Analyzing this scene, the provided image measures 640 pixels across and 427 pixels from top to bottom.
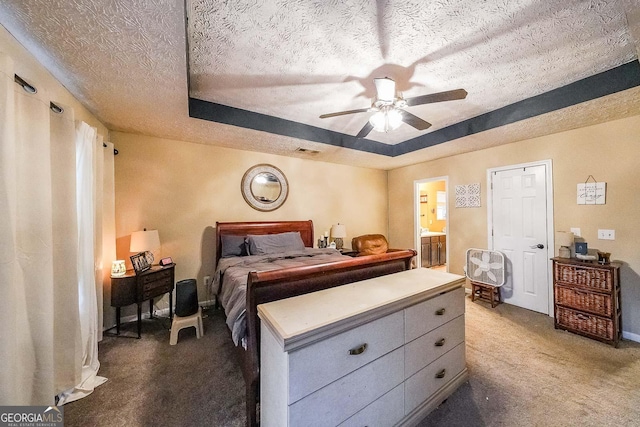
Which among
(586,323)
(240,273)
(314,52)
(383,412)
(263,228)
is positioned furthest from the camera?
(263,228)

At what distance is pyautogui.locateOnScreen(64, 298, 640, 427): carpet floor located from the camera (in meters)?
1.57

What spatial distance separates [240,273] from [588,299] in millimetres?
3833

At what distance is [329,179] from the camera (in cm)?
472

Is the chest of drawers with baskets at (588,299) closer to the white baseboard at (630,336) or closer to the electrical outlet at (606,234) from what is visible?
the white baseboard at (630,336)

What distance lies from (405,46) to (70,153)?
8.83 ft

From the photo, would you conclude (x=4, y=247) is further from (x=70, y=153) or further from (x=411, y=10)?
(x=411, y=10)

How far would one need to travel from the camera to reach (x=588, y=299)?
2.54 metres

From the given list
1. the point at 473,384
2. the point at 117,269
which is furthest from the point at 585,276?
the point at 117,269

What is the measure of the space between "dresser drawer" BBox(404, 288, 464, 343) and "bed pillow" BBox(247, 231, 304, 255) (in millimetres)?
2327

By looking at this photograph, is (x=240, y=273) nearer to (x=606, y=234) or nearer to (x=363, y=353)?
(x=363, y=353)

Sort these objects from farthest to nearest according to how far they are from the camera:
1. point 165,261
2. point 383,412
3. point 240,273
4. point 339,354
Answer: point 165,261, point 240,273, point 383,412, point 339,354

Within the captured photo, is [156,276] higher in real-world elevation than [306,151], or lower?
lower

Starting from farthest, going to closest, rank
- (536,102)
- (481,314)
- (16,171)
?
(481,314), (536,102), (16,171)

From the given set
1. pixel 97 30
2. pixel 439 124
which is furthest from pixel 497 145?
pixel 97 30
